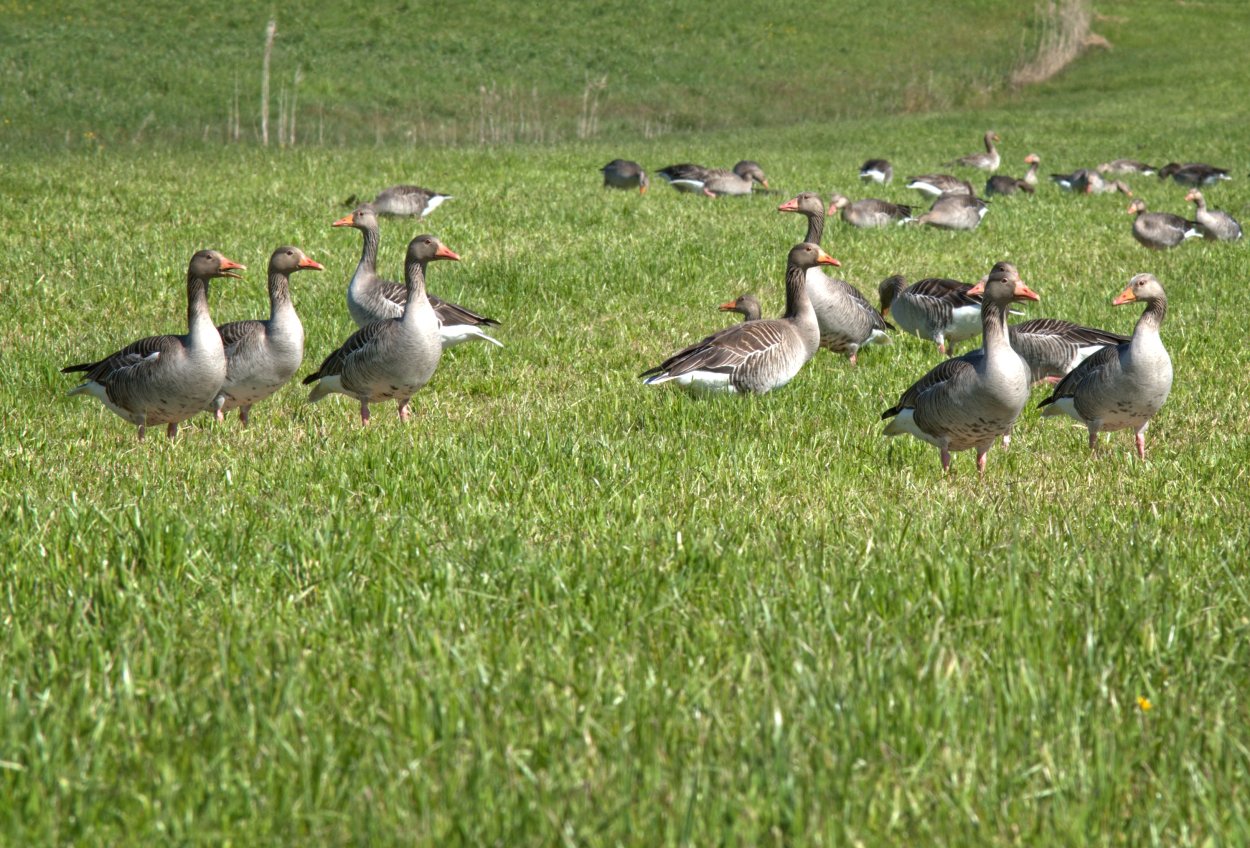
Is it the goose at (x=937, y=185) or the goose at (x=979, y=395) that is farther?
the goose at (x=937, y=185)

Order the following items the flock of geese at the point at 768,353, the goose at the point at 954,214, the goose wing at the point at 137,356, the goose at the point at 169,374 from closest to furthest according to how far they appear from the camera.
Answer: the flock of geese at the point at 768,353
the goose at the point at 169,374
the goose wing at the point at 137,356
the goose at the point at 954,214

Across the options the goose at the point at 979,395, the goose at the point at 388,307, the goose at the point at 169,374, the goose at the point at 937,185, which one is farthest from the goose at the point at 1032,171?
the goose at the point at 169,374

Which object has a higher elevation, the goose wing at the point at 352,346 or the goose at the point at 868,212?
the goose wing at the point at 352,346

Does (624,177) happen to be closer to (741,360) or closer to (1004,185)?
(1004,185)

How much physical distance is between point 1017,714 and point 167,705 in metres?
2.38

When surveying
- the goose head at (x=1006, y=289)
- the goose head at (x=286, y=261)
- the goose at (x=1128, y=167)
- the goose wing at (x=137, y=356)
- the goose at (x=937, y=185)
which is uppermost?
the goose head at (x=1006, y=289)

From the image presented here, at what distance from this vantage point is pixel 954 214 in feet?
63.9

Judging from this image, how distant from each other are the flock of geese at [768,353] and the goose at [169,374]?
11mm

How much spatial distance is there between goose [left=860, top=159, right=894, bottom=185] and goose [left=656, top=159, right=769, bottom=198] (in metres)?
2.62

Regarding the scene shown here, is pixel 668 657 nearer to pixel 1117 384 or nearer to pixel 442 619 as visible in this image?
pixel 442 619

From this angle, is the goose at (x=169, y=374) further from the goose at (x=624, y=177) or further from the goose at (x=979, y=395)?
the goose at (x=624, y=177)

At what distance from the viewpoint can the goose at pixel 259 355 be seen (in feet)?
29.0

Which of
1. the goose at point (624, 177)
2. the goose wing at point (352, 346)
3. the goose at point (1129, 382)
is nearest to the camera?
the goose at point (1129, 382)

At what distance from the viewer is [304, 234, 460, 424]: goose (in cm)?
891
